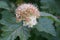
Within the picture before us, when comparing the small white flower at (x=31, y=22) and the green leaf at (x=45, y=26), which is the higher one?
the small white flower at (x=31, y=22)

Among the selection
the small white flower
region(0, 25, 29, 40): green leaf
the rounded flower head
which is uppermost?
the rounded flower head

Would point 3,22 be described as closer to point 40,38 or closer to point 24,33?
point 24,33

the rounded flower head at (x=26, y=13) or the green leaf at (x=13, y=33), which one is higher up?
the rounded flower head at (x=26, y=13)

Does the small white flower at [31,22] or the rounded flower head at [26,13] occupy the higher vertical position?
the rounded flower head at [26,13]

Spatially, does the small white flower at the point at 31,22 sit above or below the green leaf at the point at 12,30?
above

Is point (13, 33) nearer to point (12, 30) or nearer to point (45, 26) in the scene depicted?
point (12, 30)

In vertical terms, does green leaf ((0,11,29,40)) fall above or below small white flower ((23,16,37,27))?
below

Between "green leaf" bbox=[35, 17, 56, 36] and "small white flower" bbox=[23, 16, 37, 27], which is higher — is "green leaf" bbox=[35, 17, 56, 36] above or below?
below

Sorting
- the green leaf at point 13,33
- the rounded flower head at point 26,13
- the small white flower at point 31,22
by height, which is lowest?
the green leaf at point 13,33

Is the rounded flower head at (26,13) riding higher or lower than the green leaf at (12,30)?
higher
